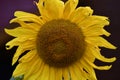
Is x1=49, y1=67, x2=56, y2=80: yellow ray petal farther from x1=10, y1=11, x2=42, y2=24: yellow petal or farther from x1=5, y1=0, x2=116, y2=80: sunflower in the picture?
x1=10, y1=11, x2=42, y2=24: yellow petal

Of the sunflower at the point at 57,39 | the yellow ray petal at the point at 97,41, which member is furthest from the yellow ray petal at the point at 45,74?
the yellow ray petal at the point at 97,41

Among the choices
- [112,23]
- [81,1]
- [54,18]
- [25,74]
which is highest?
[54,18]

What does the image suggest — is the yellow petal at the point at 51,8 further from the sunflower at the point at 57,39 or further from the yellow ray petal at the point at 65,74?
the yellow ray petal at the point at 65,74

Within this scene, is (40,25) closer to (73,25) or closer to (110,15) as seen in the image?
(73,25)

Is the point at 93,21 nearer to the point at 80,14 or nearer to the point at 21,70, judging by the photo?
the point at 80,14

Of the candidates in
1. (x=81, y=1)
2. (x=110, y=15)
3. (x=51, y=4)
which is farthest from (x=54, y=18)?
(x=110, y=15)
